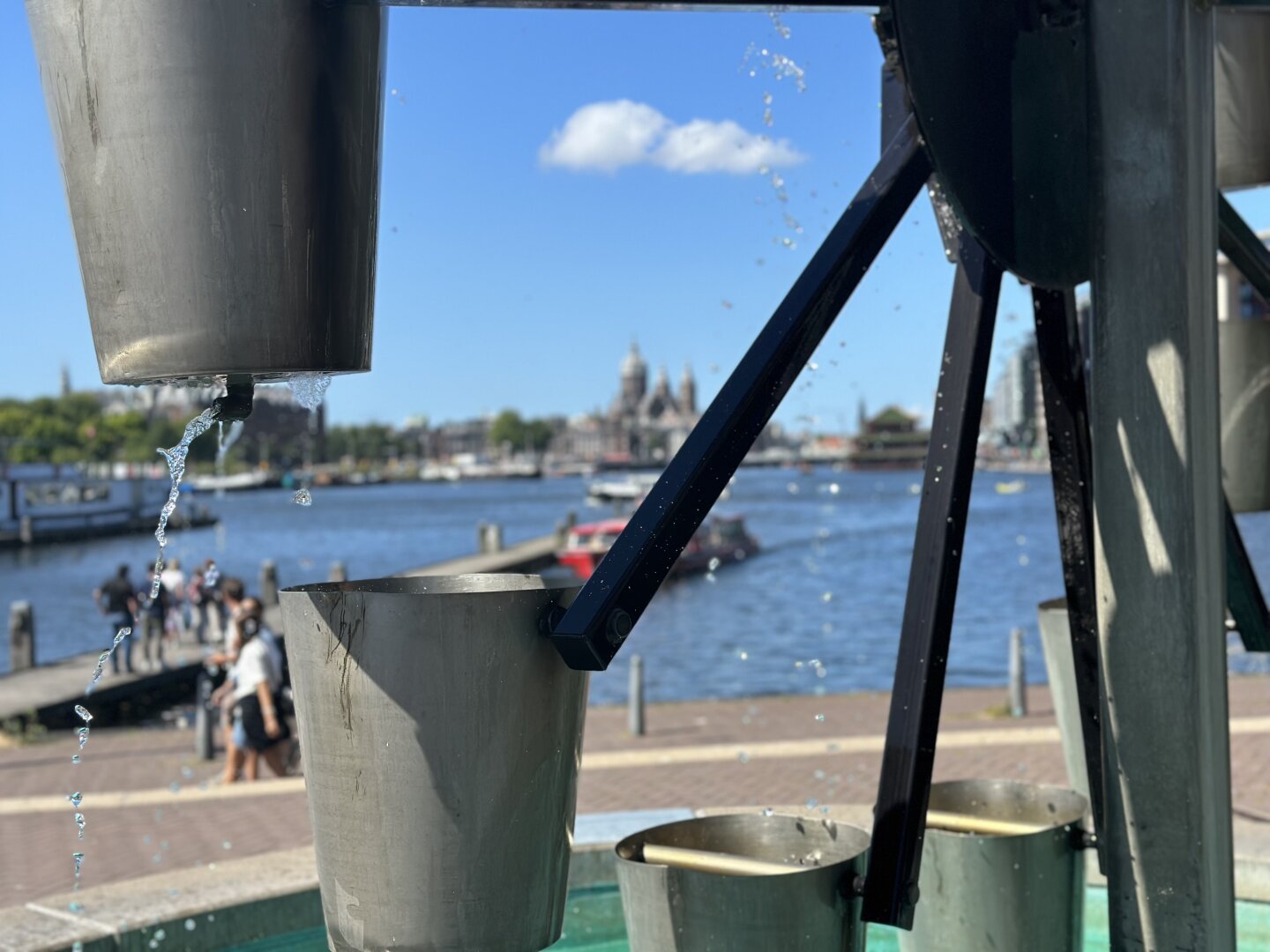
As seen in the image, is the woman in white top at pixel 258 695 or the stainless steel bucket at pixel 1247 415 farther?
the woman in white top at pixel 258 695

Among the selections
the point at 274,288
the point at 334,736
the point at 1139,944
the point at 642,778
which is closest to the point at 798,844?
the point at 1139,944

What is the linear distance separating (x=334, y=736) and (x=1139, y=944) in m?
1.48

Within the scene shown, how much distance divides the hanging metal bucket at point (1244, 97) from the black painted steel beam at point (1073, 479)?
105 centimetres

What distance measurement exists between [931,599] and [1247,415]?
6.92 ft

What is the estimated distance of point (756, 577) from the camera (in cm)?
5169

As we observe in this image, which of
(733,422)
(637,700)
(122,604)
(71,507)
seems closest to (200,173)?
(733,422)

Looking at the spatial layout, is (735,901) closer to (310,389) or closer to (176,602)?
(310,389)

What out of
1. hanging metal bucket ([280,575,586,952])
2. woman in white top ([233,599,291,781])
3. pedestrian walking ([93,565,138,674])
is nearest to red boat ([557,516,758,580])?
pedestrian walking ([93,565,138,674])

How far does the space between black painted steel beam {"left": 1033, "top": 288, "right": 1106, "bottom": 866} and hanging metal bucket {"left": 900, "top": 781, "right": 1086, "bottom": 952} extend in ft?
0.74

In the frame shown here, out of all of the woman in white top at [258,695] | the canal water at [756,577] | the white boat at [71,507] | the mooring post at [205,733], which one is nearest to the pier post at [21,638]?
the canal water at [756,577]

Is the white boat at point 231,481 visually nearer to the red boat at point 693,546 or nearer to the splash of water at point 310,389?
the red boat at point 693,546

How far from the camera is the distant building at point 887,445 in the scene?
606 feet

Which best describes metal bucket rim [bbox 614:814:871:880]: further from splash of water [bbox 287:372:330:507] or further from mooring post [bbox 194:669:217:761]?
mooring post [bbox 194:669:217:761]

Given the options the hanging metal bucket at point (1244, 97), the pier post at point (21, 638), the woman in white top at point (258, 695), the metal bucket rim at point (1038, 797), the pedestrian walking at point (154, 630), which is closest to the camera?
the metal bucket rim at point (1038, 797)
